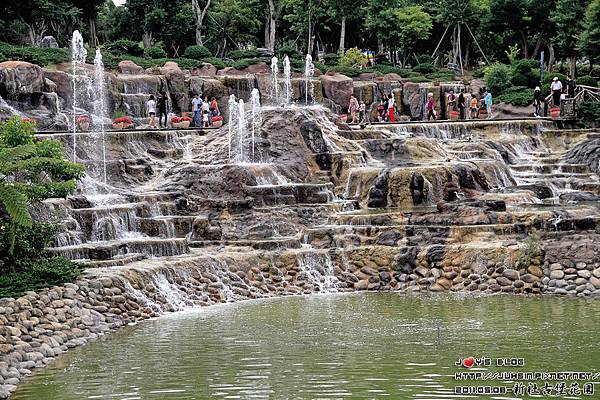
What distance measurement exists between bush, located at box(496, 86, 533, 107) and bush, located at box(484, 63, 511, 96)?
0.51 metres

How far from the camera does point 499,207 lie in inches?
861

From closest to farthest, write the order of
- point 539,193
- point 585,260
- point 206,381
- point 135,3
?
point 206,381
point 585,260
point 539,193
point 135,3

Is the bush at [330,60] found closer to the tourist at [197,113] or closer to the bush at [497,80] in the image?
the bush at [497,80]

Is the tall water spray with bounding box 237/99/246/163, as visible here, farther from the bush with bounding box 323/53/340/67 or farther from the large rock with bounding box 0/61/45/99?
the bush with bounding box 323/53/340/67

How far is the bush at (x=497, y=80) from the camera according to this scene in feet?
131

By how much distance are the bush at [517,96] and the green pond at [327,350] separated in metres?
21.0

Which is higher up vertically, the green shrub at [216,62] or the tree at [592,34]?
the tree at [592,34]

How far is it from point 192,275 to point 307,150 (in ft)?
29.4

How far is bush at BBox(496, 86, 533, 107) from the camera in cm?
3772

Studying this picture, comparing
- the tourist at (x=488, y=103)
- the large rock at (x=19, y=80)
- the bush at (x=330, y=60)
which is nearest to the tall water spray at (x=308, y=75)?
the bush at (x=330, y=60)

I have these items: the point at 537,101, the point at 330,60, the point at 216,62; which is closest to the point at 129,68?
the point at 216,62

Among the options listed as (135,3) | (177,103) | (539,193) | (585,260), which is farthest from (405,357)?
(135,3)

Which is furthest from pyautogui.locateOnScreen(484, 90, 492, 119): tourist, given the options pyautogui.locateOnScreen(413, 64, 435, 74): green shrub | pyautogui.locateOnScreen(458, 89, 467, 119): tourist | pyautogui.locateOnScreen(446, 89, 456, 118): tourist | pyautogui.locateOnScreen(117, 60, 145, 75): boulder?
pyautogui.locateOnScreen(117, 60, 145, 75): boulder

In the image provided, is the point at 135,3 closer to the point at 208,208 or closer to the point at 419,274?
the point at 208,208
